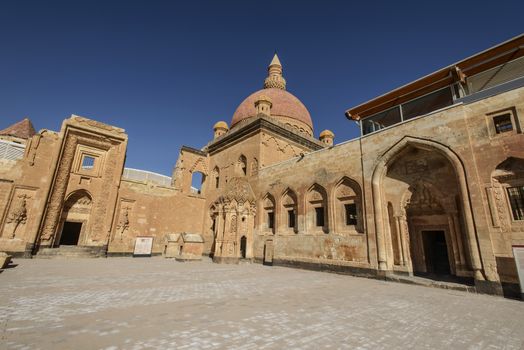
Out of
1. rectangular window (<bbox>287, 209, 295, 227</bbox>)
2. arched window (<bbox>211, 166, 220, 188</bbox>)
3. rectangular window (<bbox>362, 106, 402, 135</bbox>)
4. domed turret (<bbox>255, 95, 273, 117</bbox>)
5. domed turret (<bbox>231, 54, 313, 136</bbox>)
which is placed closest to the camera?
rectangular window (<bbox>362, 106, 402, 135</bbox>)

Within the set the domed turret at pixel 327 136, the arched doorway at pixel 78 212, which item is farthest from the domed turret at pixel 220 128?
the arched doorway at pixel 78 212

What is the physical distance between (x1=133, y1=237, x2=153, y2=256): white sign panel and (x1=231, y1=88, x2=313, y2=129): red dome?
13983 millimetres

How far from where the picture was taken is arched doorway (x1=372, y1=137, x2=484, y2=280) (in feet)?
32.9

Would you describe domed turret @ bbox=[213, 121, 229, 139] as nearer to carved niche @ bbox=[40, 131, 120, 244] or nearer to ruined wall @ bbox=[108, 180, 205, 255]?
ruined wall @ bbox=[108, 180, 205, 255]

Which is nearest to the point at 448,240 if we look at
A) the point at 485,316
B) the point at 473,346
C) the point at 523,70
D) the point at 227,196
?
the point at 485,316

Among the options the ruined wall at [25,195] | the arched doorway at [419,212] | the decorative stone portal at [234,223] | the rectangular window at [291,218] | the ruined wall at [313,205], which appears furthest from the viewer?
the decorative stone portal at [234,223]

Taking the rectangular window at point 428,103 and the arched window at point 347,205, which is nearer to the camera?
the rectangular window at point 428,103

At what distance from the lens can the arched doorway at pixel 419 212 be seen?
10.0 meters

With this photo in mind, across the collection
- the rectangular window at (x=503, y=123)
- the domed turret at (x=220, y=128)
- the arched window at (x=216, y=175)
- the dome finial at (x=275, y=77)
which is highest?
the dome finial at (x=275, y=77)

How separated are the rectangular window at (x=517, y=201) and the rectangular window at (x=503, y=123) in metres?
2.08

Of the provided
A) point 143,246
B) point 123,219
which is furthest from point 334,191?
point 123,219

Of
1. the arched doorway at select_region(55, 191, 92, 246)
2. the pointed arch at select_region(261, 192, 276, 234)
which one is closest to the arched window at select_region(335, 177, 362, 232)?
the pointed arch at select_region(261, 192, 276, 234)

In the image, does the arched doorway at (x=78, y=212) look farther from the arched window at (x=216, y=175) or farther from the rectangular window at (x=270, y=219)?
the rectangular window at (x=270, y=219)

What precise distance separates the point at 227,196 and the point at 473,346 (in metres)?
14.7
